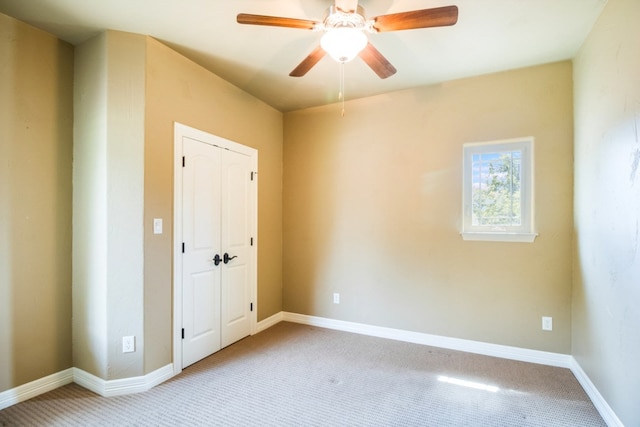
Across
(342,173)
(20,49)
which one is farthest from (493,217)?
(20,49)

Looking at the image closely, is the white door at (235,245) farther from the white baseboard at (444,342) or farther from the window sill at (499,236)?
the window sill at (499,236)

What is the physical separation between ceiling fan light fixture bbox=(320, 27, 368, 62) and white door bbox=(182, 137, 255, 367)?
164 centimetres

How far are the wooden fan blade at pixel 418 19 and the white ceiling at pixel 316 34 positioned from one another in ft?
1.36

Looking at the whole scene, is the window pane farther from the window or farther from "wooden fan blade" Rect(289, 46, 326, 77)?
"wooden fan blade" Rect(289, 46, 326, 77)

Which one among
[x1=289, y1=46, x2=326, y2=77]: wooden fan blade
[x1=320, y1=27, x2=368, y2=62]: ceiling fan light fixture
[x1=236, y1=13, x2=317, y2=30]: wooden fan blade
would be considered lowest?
[x1=320, y1=27, x2=368, y2=62]: ceiling fan light fixture

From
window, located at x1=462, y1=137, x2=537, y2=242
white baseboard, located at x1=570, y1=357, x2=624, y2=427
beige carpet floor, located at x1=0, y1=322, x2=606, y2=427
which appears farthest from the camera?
window, located at x1=462, y1=137, x2=537, y2=242

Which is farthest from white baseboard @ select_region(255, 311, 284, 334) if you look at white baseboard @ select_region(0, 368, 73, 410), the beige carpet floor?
white baseboard @ select_region(0, 368, 73, 410)

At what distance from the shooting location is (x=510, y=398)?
7.52ft

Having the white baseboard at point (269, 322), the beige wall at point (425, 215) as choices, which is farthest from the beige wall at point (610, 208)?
the white baseboard at point (269, 322)

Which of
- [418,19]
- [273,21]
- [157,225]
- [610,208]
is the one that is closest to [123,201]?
[157,225]

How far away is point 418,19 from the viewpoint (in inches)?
65.2

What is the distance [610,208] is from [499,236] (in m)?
1.00

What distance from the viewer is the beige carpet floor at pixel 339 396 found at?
205 cm

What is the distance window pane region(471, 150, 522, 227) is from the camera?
2.97 m
